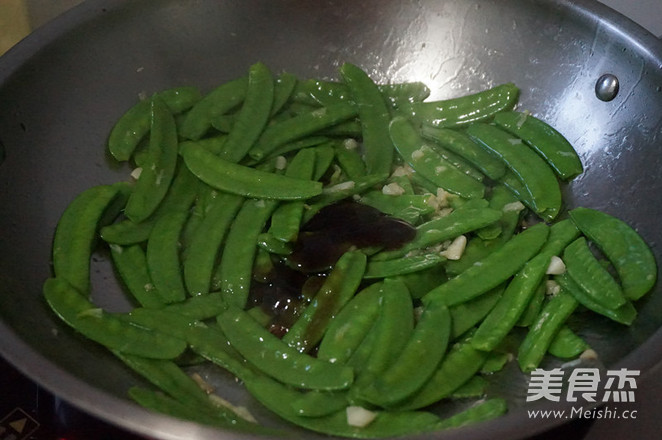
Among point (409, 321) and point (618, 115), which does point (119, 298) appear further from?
point (618, 115)

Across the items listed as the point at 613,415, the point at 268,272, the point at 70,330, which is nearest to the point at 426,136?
the point at 268,272

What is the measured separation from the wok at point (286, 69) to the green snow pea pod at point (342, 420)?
0.05 m

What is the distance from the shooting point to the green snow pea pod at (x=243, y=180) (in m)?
2.46

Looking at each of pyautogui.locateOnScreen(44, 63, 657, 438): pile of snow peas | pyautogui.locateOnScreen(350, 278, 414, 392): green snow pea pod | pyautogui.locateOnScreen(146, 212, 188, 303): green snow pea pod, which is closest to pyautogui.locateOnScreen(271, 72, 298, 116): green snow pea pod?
pyautogui.locateOnScreen(44, 63, 657, 438): pile of snow peas

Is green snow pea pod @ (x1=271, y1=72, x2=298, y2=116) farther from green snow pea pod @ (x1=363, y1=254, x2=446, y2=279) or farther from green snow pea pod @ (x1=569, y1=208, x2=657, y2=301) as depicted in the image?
green snow pea pod @ (x1=569, y1=208, x2=657, y2=301)

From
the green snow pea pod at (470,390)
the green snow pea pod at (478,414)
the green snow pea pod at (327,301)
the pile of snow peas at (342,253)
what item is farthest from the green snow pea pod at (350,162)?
the green snow pea pod at (478,414)

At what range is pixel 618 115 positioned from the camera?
267cm

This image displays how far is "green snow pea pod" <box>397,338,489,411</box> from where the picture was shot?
1.89m

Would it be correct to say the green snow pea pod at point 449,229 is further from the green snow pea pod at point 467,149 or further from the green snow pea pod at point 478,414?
the green snow pea pod at point 478,414

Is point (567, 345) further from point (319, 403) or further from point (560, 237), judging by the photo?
point (319, 403)

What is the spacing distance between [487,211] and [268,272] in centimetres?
86

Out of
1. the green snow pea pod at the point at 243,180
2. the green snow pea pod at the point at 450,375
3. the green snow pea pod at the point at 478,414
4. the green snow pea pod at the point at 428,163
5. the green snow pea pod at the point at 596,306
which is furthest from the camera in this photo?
the green snow pea pod at the point at 428,163

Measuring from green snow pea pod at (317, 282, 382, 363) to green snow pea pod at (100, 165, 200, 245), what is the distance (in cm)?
83

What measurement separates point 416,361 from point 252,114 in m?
1.36
